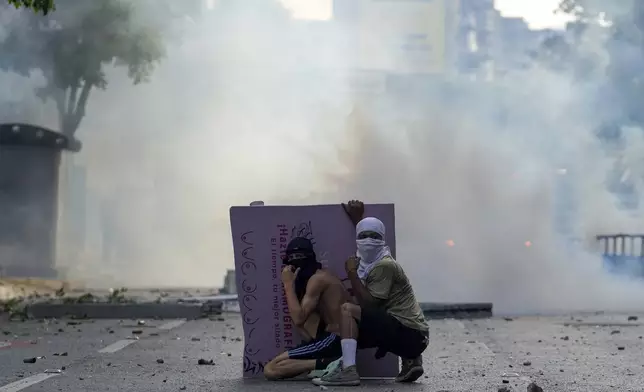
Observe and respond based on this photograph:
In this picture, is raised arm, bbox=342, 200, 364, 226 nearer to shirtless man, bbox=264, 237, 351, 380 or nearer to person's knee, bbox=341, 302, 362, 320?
shirtless man, bbox=264, 237, 351, 380

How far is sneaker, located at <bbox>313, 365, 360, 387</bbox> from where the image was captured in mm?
7629

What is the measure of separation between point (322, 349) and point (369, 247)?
739 millimetres

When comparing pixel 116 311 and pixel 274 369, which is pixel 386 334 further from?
pixel 116 311

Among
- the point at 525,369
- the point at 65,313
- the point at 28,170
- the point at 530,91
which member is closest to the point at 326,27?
the point at 530,91

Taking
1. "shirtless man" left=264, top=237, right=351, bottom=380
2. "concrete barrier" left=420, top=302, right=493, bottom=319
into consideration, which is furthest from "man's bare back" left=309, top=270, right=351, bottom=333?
"concrete barrier" left=420, top=302, right=493, bottom=319

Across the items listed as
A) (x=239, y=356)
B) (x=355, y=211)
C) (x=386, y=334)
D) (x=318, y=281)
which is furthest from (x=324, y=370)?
(x=239, y=356)

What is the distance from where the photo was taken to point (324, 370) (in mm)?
7824

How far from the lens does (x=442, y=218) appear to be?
21.8 metres

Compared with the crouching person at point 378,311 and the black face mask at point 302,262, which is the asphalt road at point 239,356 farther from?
the black face mask at point 302,262

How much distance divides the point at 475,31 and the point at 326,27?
2.95 meters

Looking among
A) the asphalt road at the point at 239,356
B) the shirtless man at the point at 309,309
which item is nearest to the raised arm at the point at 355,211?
the shirtless man at the point at 309,309

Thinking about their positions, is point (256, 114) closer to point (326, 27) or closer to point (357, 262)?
point (326, 27)

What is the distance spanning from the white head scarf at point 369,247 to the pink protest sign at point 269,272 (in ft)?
0.87

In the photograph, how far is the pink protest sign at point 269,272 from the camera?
8125mm
